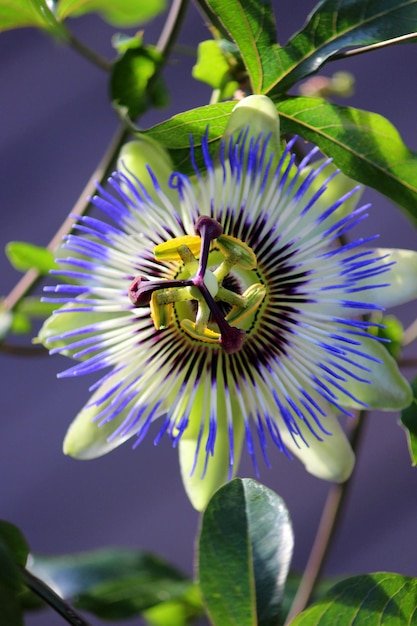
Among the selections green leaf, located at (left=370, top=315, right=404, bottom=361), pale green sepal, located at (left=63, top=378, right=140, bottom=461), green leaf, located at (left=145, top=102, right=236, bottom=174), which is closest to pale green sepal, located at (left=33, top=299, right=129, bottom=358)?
pale green sepal, located at (left=63, top=378, right=140, bottom=461)

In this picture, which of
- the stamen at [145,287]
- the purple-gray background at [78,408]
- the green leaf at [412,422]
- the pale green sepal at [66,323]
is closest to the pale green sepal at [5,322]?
the pale green sepal at [66,323]

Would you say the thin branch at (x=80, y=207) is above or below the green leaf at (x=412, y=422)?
above

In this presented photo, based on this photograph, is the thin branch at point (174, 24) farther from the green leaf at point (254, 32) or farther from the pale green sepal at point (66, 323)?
the pale green sepal at point (66, 323)

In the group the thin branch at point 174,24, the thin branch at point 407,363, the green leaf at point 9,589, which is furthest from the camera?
the thin branch at point 407,363

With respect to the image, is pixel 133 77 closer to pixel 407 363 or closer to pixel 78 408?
pixel 407 363

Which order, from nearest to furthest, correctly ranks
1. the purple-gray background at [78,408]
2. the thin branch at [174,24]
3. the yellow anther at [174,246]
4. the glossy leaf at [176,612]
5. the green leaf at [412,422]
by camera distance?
1. the green leaf at [412,422]
2. the yellow anther at [174,246]
3. the thin branch at [174,24]
4. the glossy leaf at [176,612]
5. the purple-gray background at [78,408]

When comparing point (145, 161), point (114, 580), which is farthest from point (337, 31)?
point (114, 580)

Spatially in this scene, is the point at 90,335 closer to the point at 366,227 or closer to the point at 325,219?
the point at 325,219
